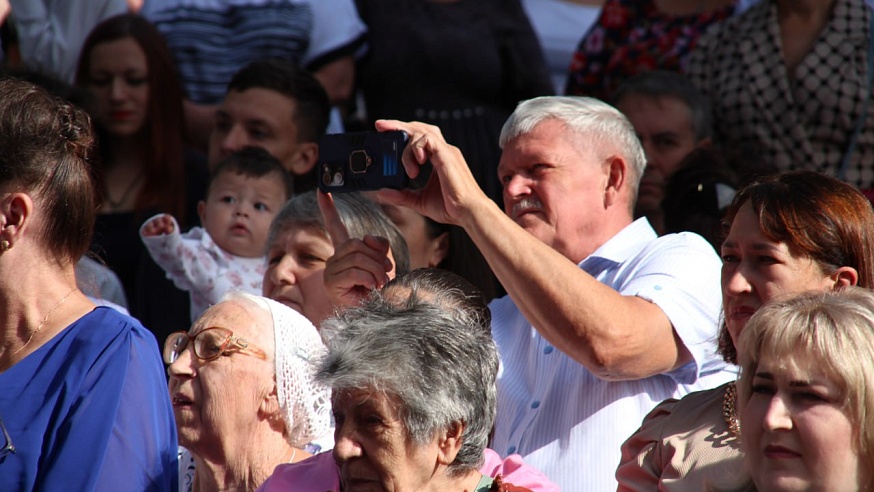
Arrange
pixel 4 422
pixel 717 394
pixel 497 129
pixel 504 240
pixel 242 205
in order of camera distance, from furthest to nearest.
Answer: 1. pixel 497 129
2. pixel 242 205
3. pixel 504 240
4. pixel 717 394
5. pixel 4 422

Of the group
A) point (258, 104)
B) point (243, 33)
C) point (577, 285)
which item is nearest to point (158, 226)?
point (258, 104)

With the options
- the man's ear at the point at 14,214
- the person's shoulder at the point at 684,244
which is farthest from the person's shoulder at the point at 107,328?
the person's shoulder at the point at 684,244

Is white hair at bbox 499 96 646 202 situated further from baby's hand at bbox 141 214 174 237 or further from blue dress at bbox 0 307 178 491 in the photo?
blue dress at bbox 0 307 178 491

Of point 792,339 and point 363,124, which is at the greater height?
point 792,339

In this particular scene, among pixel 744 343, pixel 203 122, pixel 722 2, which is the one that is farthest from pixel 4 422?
pixel 722 2

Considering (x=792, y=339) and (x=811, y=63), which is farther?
(x=811, y=63)

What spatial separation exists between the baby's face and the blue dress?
1.90 metres

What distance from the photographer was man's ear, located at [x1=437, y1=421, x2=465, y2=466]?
2645 millimetres

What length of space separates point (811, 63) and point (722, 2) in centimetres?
86

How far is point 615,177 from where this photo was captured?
379 cm

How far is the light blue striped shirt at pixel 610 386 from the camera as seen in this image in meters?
3.24

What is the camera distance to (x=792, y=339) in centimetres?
231

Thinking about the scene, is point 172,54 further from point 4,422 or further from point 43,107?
point 4,422

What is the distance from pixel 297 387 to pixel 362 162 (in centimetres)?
62
